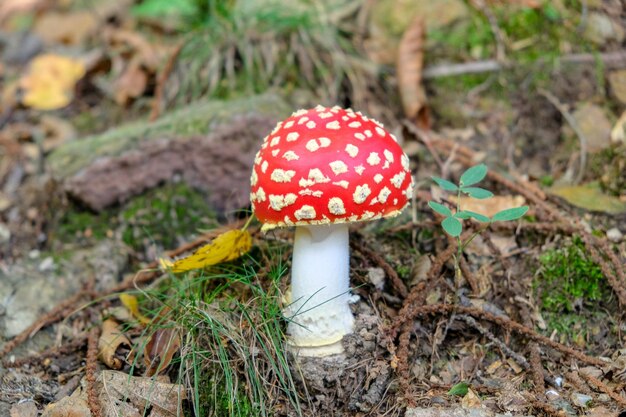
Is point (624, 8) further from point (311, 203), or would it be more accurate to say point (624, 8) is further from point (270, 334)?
point (270, 334)

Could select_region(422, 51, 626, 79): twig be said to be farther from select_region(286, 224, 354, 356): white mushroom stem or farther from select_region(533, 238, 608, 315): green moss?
select_region(286, 224, 354, 356): white mushroom stem

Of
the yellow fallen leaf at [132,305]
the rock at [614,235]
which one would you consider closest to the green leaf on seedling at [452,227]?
the rock at [614,235]

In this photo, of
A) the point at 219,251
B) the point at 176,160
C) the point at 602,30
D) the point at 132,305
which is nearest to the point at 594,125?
the point at 602,30

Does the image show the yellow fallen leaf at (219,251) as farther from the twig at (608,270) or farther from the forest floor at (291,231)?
the twig at (608,270)

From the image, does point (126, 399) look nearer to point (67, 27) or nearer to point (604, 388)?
point (604, 388)

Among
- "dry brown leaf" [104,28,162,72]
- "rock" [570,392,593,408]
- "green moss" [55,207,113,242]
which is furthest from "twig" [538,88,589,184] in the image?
"dry brown leaf" [104,28,162,72]

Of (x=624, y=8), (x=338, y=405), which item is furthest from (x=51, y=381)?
(x=624, y=8)

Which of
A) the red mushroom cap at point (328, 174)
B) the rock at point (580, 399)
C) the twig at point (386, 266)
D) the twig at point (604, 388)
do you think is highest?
the red mushroom cap at point (328, 174)
